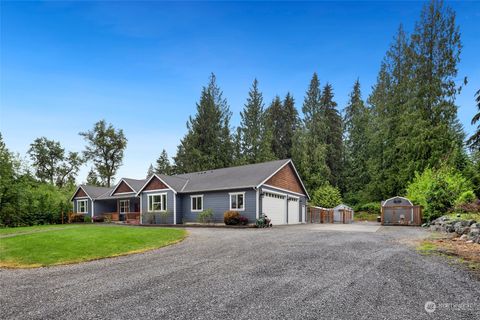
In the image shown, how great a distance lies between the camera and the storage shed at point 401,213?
2145 centimetres

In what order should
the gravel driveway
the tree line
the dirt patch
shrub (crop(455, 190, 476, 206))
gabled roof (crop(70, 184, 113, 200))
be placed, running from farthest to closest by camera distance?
gabled roof (crop(70, 184, 113, 200))
the tree line
shrub (crop(455, 190, 476, 206))
the dirt patch
the gravel driveway

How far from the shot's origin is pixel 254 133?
145 feet

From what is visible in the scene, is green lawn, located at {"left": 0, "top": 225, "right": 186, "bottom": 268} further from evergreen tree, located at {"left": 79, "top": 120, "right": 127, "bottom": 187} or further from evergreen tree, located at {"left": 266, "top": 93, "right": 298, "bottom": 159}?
evergreen tree, located at {"left": 79, "top": 120, "right": 127, "bottom": 187}

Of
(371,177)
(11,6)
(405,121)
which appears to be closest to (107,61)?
(11,6)

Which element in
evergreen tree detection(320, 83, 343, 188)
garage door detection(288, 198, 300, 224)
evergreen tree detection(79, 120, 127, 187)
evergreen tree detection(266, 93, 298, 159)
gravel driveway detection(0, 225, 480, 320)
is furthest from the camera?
evergreen tree detection(79, 120, 127, 187)

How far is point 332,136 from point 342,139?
2.57 m

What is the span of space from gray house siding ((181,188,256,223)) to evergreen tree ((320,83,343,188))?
77.6 feet

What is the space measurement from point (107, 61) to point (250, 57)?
31.5ft

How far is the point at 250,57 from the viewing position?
68.4 feet

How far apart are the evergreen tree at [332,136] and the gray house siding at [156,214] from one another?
25088 millimetres

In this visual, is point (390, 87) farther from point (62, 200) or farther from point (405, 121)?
point (62, 200)

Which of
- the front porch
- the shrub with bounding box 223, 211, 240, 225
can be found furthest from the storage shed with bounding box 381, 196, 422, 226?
the front porch

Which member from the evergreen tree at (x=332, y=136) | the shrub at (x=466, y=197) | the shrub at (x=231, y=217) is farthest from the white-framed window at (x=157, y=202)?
the evergreen tree at (x=332, y=136)

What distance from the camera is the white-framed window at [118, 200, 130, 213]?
30561mm
